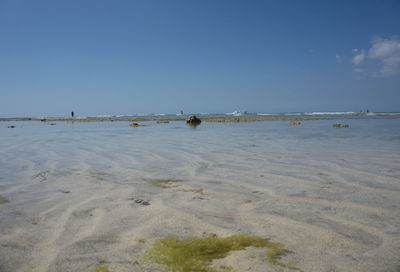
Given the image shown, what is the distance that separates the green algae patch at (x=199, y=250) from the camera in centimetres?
138

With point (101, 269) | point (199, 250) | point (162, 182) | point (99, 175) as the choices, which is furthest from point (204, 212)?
point (99, 175)

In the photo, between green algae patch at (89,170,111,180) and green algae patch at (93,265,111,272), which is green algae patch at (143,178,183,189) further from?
green algae patch at (93,265,111,272)

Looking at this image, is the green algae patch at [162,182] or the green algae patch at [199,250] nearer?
the green algae patch at [199,250]

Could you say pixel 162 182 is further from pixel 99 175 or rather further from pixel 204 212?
pixel 204 212

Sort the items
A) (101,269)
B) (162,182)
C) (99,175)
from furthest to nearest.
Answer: (99,175) → (162,182) → (101,269)

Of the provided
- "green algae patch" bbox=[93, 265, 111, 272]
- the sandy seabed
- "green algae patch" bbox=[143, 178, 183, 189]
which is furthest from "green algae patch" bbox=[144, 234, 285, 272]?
"green algae patch" bbox=[143, 178, 183, 189]

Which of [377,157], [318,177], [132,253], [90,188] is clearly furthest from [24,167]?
[377,157]

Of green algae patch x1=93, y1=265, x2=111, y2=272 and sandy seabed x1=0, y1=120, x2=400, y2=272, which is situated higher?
sandy seabed x1=0, y1=120, x2=400, y2=272

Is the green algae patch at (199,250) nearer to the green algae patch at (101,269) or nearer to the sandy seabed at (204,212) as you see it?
the sandy seabed at (204,212)

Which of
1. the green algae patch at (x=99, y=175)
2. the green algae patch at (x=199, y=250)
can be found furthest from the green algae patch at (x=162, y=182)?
the green algae patch at (x=199, y=250)

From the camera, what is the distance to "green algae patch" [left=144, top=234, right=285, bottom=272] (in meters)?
1.38

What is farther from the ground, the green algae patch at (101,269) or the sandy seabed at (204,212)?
the sandy seabed at (204,212)

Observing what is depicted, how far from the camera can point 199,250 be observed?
1.53 m

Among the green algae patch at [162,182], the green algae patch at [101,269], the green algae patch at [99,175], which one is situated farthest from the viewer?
the green algae patch at [99,175]
